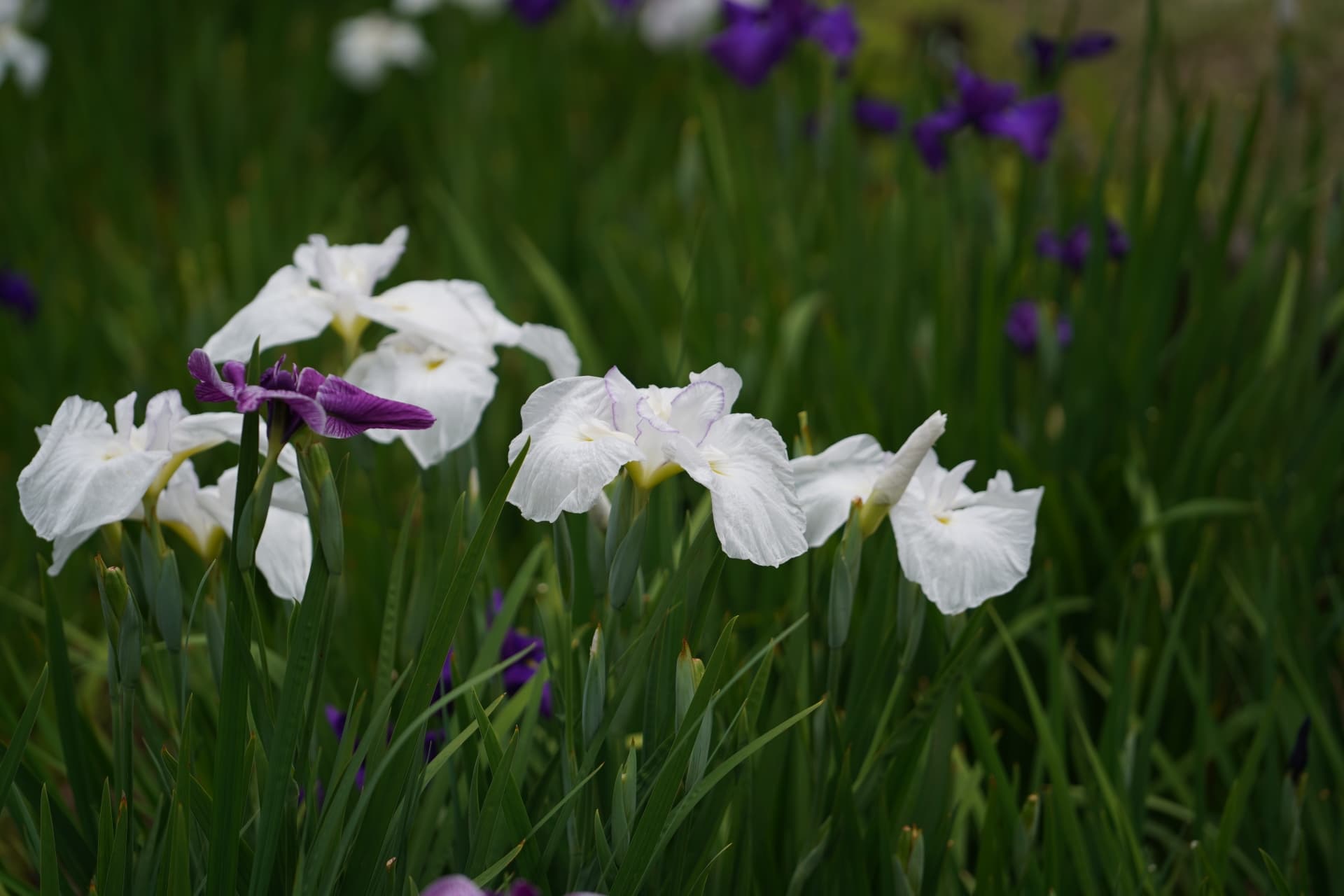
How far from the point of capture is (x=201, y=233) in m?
2.95

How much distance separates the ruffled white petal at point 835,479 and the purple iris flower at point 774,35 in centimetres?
168

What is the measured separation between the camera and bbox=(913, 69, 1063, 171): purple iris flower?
2.04 meters

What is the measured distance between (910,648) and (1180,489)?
1035 millimetres

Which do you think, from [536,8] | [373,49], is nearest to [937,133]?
[536,8]

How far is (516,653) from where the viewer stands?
1.29m

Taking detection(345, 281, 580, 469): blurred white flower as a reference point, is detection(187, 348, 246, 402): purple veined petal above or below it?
above

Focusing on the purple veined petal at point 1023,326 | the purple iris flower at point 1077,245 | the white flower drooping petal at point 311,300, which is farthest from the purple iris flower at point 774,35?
the white flower drooping petal at point 311,300

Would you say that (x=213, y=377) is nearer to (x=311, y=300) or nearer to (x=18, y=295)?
(x=311, y=300)

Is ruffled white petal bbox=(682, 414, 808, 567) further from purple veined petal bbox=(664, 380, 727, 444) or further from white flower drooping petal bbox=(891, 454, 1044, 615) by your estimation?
white flower drooping petal bbox=(891, 454, 1044, 615)

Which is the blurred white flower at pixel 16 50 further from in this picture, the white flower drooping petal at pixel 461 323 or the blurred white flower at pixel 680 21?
the white flower drooping petal at pixel 461 323

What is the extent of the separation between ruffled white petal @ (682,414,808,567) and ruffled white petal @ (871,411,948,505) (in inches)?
4.5

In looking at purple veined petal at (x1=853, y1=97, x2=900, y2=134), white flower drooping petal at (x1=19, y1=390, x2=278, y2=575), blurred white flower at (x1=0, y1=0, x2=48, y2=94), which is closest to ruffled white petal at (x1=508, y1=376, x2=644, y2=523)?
white flower drooping petal at (x1=19, y1=390, x2=278, y2=575)

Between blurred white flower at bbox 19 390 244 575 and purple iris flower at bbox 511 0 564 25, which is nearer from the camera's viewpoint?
blurred white flower at bbox 19 390 244 575

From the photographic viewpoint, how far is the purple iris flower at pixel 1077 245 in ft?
6.61
